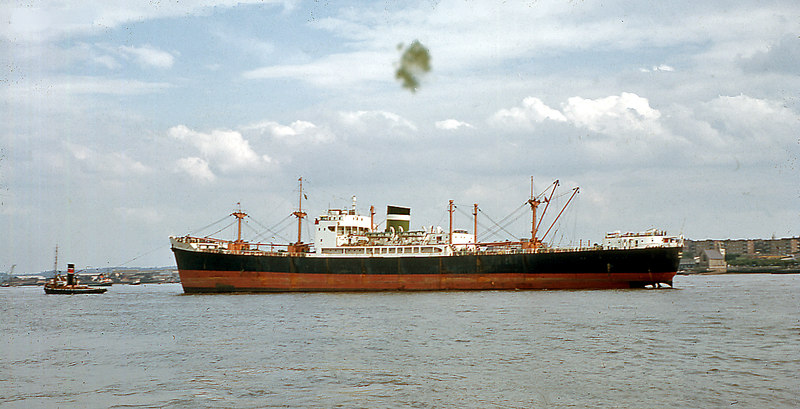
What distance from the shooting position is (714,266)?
539 ft

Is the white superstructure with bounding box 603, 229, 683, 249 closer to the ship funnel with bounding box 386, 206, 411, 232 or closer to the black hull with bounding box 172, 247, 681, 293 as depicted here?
the black hull with bounding box 172, 247, 681, 293

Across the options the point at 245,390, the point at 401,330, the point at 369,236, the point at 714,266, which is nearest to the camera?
the point at 245,390

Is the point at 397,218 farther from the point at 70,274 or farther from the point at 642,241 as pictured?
the point at 70,274

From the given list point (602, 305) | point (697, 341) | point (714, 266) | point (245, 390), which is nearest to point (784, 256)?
point (714, 266)

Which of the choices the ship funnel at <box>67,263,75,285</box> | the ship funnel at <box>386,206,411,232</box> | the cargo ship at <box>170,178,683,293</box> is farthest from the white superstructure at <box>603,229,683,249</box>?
the ship funnel at <box>67,263,75,285</box>

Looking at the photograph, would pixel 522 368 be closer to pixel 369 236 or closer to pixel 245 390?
pixel 245 390

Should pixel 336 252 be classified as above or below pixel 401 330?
above

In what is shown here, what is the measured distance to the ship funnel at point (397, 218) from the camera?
66.4m

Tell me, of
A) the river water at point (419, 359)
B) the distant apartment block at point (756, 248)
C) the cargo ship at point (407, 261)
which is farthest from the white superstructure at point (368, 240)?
the distant apartment block at point (756, 248)

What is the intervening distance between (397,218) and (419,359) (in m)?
44.3

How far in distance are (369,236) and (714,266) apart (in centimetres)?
12832

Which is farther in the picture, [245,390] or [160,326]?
[160,326]

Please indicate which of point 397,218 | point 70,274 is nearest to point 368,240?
point 397,218

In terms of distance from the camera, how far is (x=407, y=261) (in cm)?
6091
